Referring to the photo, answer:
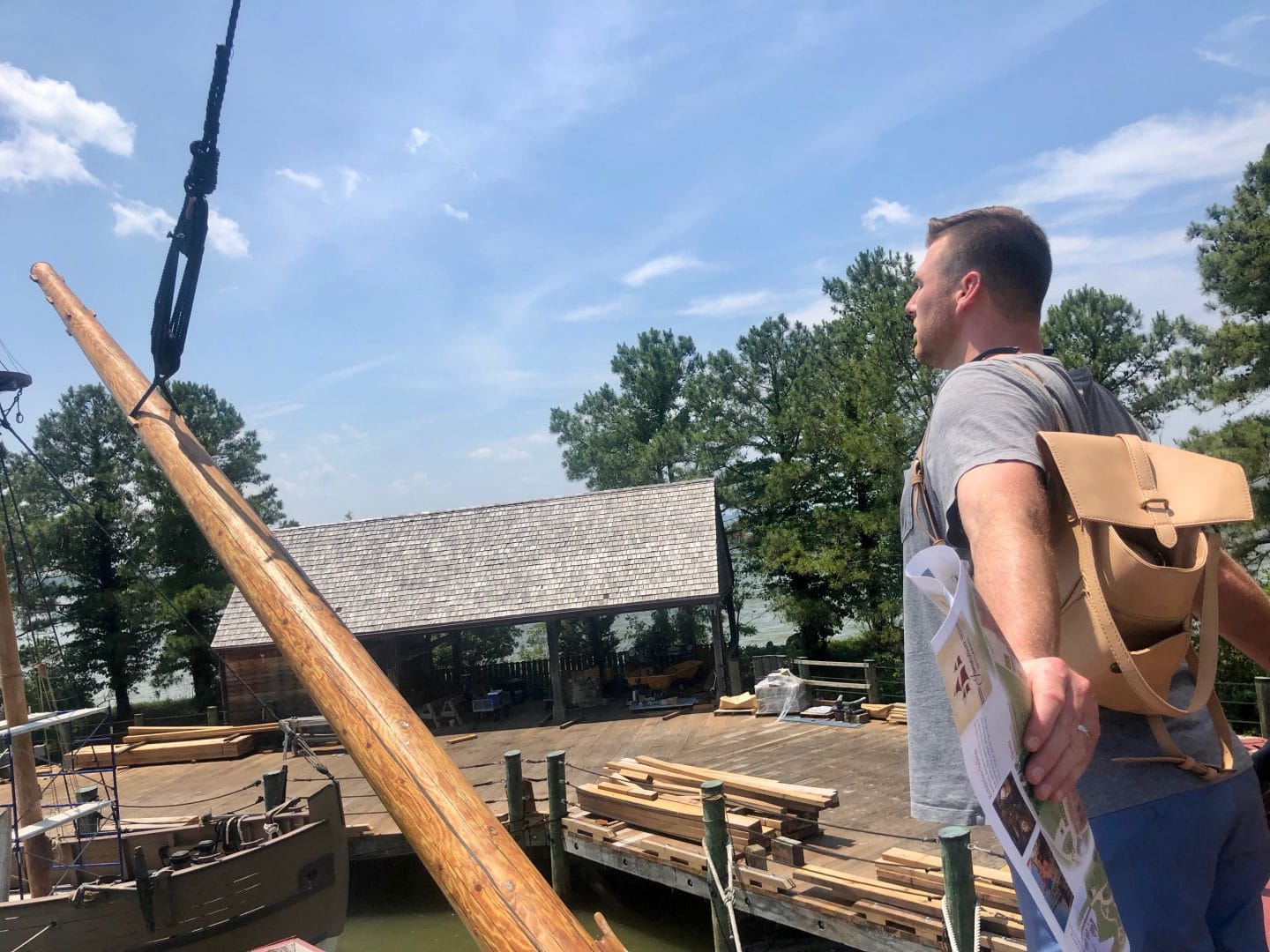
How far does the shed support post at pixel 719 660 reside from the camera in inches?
702

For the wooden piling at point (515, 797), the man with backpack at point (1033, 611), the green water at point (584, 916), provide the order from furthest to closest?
the wooden piling at point (515, 797) < the green water at point (584, 916) < the man with backpack at point (1033, 611)

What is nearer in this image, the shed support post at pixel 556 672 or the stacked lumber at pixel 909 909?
the stacked lumber at pixel 909 909

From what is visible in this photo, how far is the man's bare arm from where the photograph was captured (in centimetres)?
100

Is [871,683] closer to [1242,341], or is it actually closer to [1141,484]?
[1242,341]

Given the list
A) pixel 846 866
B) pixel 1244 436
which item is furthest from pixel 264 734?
pixel 1244 436

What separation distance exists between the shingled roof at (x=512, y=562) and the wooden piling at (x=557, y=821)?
22.6ft

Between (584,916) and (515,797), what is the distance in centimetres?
172

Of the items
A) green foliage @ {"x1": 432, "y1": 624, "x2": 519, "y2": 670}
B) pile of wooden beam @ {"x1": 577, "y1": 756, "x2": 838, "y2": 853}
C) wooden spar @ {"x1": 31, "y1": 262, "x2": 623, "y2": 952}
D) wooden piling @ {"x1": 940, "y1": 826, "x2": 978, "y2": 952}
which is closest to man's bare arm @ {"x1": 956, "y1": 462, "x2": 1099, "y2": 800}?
wooden spar @ {"x1": 31, "y1": 262, "x2": 623, "y2": 952}

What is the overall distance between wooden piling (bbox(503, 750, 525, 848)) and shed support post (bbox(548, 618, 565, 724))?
6479mm

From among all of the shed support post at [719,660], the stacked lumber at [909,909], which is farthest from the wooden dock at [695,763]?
the shed support post at [719,660]

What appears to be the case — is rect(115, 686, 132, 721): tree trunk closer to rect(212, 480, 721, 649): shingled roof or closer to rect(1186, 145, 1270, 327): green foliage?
rect(212, 480, 721, 649): shingled roof

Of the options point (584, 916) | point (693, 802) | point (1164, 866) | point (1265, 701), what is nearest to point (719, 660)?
point (584, 916)

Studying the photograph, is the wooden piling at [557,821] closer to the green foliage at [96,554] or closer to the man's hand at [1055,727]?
the man's hand at [1055,727]

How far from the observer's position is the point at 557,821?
439 inches
